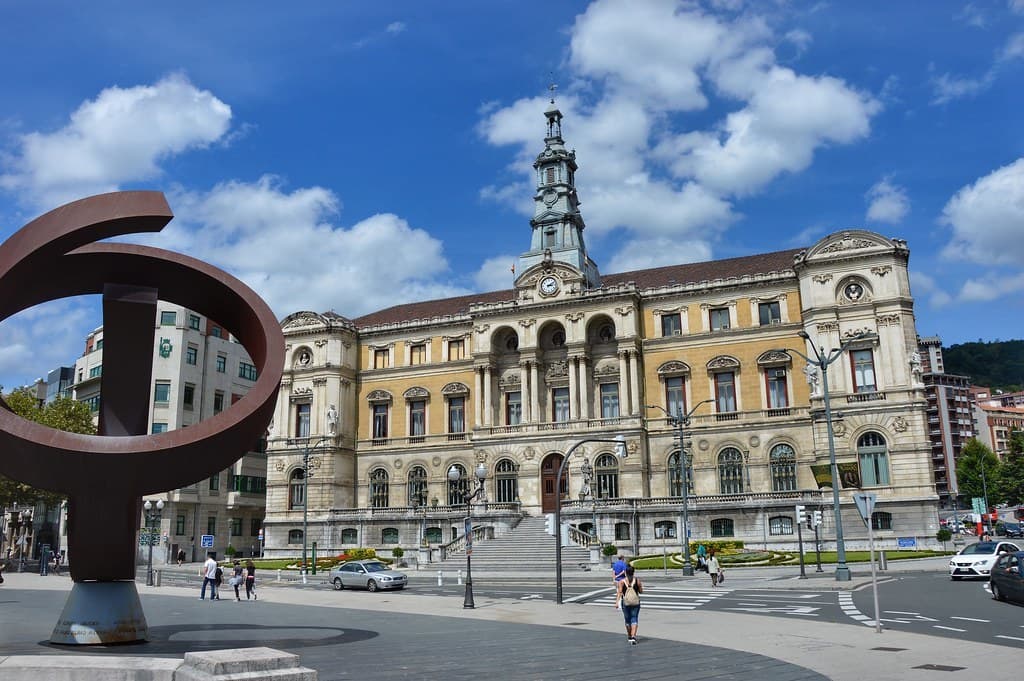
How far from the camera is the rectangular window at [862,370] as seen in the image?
54.6m

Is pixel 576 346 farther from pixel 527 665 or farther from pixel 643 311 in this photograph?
pixel 527 665

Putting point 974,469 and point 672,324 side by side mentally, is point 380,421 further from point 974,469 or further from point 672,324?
point 974,469

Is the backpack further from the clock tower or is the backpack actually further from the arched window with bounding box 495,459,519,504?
the clock tower

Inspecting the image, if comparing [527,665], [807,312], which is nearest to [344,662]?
→ [527,665]

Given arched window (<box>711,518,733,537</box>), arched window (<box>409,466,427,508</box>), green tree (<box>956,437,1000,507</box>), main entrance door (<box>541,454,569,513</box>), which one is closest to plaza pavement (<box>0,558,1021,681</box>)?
arched window (<box>711,518,733,537</box>)

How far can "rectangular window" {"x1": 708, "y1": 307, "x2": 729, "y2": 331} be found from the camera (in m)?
60.2

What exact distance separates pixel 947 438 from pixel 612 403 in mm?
103639

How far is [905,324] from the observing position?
177ft

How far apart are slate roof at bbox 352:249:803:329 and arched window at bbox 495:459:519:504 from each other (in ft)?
45.7

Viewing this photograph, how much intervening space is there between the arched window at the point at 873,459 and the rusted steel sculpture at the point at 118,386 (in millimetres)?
44496

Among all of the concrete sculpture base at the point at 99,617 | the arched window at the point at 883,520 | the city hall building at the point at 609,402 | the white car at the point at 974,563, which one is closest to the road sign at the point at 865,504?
the concrete sculpture base at the point at 99,617

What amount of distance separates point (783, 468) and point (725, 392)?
6463 mm

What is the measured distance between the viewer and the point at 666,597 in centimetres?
3141

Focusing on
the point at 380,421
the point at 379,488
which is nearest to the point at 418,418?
the point at 380,421
